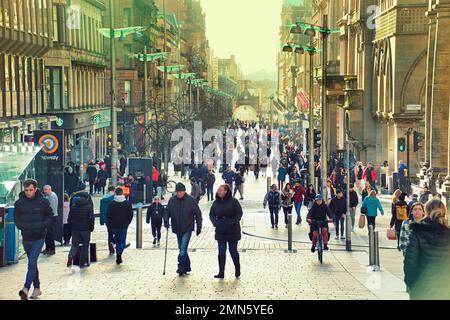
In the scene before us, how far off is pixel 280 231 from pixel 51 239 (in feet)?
33.5

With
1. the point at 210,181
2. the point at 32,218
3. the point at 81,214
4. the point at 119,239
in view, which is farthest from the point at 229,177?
the point at 32,218

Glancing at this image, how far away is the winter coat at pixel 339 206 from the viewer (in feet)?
96.9

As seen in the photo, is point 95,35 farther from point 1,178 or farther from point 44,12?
point 1,178

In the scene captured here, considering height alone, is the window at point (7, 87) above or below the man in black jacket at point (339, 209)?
above

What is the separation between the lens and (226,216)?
57.2 feet

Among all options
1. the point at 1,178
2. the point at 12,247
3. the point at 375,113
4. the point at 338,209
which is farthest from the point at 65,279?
the point at 375,113

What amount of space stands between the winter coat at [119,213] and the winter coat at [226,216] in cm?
379

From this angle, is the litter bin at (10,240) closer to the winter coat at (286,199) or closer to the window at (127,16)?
the winter coat at (286,199)

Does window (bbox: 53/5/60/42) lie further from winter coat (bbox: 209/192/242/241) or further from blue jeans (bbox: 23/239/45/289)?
blue jeans (bbox: 23/239/45/289)

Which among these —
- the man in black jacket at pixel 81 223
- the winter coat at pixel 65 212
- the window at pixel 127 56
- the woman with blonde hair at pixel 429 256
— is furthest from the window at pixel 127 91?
the woman with blonde hair at pixel 429 256

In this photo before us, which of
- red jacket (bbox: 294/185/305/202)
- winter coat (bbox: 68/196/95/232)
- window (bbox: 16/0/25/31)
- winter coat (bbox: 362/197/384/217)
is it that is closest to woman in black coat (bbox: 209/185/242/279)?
winter coat (bbox: 68/196/95/232)

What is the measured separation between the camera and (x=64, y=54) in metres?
66.1

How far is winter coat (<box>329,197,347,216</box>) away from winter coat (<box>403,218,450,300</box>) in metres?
18.9

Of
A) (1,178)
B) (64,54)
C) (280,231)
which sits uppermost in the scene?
(64,54)
